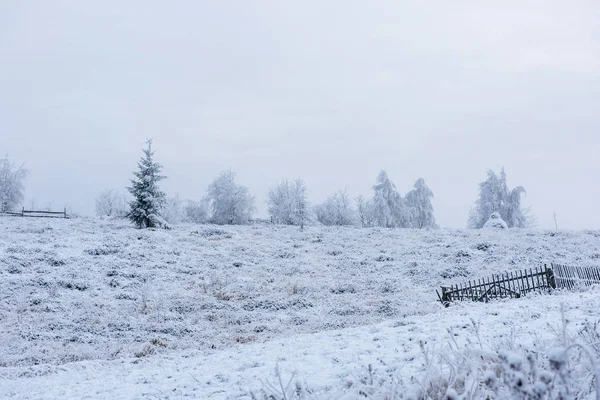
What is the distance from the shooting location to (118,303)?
54.9ft

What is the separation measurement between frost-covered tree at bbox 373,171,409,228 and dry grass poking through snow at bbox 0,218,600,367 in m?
22.0

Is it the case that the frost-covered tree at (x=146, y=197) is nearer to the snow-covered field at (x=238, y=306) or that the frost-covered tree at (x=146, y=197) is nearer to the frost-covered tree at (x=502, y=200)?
the snow-covered field at (x=238, y=306)

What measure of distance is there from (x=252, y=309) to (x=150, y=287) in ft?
16.6

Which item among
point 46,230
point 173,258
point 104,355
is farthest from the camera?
point 46,230

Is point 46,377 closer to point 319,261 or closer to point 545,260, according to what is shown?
point 319,261

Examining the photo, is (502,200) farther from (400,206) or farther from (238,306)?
(238,306)

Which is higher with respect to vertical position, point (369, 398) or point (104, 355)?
point (369, 398)

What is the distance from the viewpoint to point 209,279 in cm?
2069

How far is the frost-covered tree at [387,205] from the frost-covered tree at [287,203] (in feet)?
32.5

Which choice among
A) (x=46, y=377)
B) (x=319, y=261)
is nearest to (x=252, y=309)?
(x=46, y=377)

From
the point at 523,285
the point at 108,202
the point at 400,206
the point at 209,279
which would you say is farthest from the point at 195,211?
the point at 523,285

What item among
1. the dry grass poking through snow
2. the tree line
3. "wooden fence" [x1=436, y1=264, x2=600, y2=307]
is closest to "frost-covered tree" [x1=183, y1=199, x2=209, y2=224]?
the tree line

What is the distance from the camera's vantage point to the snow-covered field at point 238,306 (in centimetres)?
807

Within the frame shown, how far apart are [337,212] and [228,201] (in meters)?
19.4
